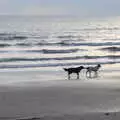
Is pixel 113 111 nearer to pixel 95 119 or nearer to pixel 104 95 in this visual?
pixel 95 119

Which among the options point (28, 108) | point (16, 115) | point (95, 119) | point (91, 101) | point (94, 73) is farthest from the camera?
point (94, 73)

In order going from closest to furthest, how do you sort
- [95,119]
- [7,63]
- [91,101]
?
[95,119], [91,101], [7,63]

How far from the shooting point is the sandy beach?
9.86 m

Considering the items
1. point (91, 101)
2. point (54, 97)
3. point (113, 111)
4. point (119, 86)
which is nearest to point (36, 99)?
point (54, 97)

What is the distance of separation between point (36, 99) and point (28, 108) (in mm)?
1298

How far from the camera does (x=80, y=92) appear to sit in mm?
13148

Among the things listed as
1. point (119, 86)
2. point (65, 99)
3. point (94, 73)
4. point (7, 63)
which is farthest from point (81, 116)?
point (7, 63)

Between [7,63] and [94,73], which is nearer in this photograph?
[94,73]

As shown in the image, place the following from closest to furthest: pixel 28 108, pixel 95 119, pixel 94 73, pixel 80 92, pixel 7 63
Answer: pixel 95 119 → pixel 28 108 → pixel 80 92 → pixel 94 73 → pixel 7 63

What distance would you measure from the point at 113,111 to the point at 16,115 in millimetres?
2119

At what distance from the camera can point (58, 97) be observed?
12266mm

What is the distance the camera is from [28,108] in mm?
10578

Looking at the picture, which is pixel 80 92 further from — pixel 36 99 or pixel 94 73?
pixel 94 73

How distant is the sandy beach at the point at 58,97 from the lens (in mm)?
9859
